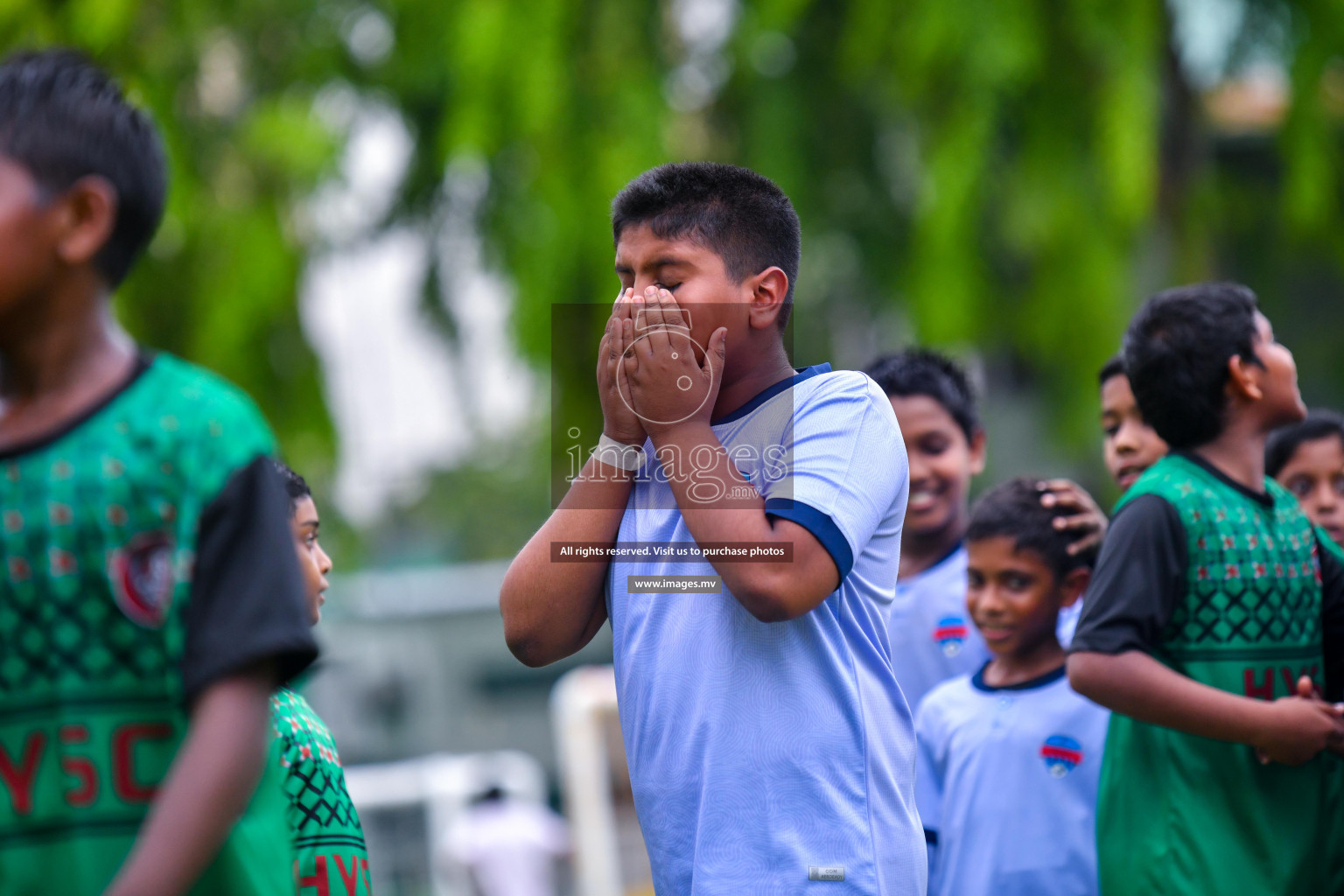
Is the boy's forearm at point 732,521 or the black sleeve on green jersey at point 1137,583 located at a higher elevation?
the boy's forearm at point 732,521

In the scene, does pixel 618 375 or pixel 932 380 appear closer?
pixel 618 375

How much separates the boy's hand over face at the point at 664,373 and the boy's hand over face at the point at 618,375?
12 mm

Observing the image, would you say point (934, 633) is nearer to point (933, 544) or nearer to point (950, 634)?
point (950, 634)

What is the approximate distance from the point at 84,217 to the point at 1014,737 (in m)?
2.14

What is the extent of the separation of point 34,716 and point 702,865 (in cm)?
88

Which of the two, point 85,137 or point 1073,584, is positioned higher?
point 85,137

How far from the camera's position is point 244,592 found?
1410 millimetres

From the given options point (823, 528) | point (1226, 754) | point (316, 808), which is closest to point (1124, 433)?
point (1226, 754)

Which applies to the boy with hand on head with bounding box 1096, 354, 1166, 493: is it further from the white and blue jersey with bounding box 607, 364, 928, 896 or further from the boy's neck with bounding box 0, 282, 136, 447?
the boy's neck with bounding box 0, 282, 136, 447

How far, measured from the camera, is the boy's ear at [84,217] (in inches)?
57.5

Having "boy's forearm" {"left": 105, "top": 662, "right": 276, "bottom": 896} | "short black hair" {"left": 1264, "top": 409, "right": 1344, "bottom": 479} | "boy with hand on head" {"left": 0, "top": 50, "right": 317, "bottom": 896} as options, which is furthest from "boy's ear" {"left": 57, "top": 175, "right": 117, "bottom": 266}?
"short black hair" {"left": 1264, "top": 409, "right": 1344, "bottom": 479}

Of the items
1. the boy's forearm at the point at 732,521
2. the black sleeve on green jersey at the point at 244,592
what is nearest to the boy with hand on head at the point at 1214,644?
the boy's forearm at the point at 732,521

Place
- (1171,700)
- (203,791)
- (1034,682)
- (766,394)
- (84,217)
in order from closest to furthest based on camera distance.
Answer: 1. (203,791)
2. (84,217)
3. (766,394)
4. (1171,700)
5. (1034,682)

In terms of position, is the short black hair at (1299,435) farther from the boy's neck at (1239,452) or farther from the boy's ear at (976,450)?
the boy's neck at (1239,452)
